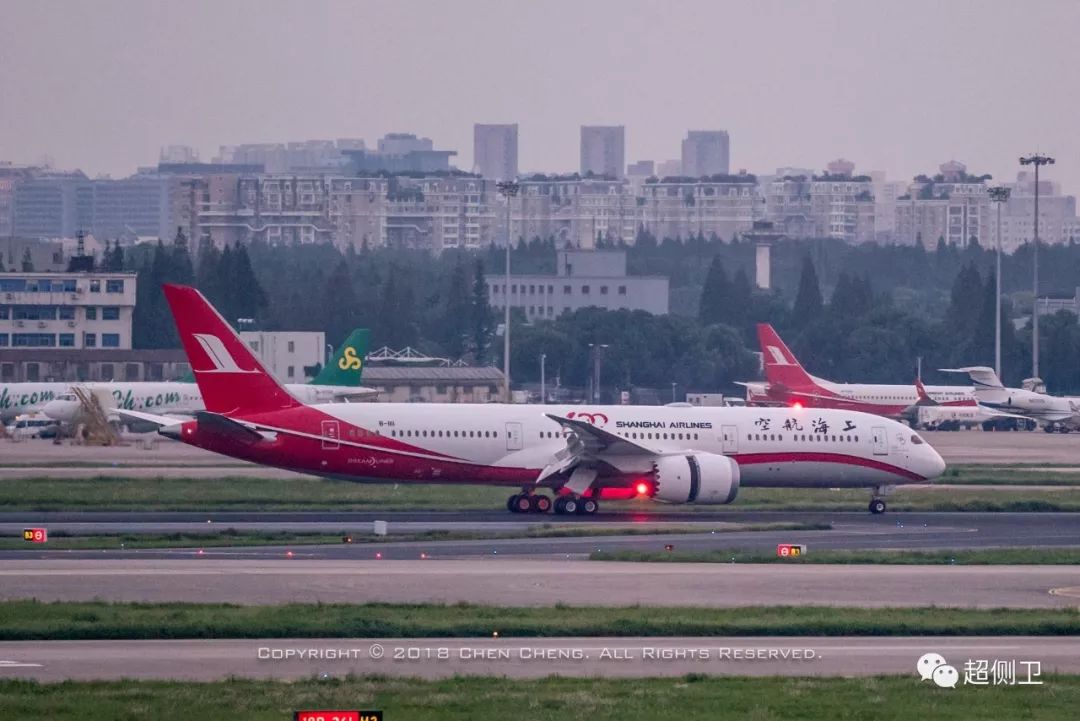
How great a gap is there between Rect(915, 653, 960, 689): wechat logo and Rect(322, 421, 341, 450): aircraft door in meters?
25.4

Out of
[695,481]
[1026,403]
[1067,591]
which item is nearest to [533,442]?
[695,481]

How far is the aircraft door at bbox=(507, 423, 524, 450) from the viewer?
152 ft

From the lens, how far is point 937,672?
21125 millimetres

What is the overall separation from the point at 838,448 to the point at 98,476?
23141mm

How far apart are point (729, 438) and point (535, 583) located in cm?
1928

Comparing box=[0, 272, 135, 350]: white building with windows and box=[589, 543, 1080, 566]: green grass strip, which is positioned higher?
box=[0, 272, 135, 350]: white building with windows

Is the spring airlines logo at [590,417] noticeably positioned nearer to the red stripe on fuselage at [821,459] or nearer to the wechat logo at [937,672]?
the red stripe on fuselage at [821,459]

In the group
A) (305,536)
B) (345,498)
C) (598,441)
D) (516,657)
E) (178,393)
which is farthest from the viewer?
(178,393)

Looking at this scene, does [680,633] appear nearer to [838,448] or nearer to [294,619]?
[294,619]

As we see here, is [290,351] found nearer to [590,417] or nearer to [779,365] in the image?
[779,365]

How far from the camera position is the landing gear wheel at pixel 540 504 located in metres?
45.3

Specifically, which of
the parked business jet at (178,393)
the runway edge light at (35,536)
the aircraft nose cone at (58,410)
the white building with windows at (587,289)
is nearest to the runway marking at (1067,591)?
the runway edge light at (35,536)

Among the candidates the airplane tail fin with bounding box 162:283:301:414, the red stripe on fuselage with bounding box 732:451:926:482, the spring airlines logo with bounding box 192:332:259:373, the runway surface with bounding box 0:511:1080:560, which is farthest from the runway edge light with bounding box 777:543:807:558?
the spring airlines logo with bounding box 192:332:259:373

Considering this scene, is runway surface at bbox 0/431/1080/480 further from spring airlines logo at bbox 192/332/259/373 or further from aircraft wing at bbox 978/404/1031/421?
spring airlines logo at bbox 192/332/259/373
